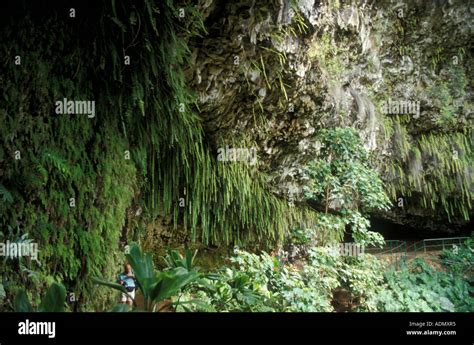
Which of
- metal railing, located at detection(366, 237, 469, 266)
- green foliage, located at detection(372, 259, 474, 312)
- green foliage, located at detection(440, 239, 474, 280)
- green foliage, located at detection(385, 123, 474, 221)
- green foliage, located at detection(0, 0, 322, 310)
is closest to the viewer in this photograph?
green foliage, located at detection(0, 0, 322, 310)

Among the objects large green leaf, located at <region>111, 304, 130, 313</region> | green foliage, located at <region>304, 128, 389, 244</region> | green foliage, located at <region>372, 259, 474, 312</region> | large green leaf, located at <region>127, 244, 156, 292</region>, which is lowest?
green foliage, located at <region>372, 259, 474, 312</region>

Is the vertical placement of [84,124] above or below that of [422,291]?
above

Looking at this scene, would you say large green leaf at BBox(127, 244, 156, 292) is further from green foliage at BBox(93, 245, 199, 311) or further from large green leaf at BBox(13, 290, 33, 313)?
large green leaf at BBox(13, 290, 33, 313)

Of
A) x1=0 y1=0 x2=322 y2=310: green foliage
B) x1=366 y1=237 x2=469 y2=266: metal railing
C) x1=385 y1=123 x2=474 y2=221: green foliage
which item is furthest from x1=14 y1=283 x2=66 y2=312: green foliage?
x1=366 y1=237 x2=469 y2=266: metal railing

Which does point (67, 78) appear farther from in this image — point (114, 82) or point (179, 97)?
point (179, 97)

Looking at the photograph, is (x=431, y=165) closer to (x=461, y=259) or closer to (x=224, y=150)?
(x=461, y=259)

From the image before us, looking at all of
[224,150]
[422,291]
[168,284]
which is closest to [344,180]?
[224,150]

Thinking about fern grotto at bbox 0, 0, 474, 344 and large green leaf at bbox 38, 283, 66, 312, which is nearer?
large green leaf at bbox 38, 283, 66, 312

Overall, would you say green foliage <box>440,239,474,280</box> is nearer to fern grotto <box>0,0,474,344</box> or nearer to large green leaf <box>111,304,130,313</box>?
fern grotto <box>0,0,474,344</box>

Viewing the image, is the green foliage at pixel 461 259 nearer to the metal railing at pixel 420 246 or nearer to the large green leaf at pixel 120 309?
the metal railing at pixel 420 246

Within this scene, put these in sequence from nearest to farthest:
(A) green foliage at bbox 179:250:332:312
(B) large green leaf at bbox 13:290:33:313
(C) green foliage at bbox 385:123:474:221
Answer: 1. (B) large green leaf at bbox 13:290:33:313
2. (A) green foliage at bbox 179:250:332:312
3. (C) green foliage at bbox 385:123:474:221

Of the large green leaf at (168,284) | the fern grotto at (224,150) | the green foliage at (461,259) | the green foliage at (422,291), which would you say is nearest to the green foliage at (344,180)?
the fern grotto at (224,150)

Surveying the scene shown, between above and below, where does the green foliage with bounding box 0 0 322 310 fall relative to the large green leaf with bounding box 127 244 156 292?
above

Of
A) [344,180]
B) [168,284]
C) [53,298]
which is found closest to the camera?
[53,298]
